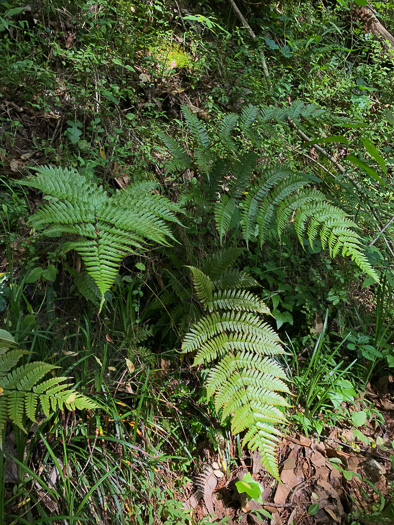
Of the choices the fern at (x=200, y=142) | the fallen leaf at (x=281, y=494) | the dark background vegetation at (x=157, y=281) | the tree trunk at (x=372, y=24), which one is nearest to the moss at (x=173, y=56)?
the dark background vegetation at (x=157, y=281)

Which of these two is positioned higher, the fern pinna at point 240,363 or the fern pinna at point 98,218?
the fern pinna at point 98,218

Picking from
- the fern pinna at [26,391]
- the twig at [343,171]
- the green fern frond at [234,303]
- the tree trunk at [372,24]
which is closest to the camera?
the fern pinna at [26,391]

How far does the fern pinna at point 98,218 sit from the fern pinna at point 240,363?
1.31 ft

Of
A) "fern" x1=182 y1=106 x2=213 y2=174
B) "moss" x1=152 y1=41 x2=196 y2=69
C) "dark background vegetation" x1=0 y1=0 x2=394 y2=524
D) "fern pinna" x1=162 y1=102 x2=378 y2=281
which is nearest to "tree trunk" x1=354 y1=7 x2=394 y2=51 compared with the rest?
"dark background vegetation" x1=0 y1=0 x2=394 y2=524

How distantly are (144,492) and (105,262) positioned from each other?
1.18 meters

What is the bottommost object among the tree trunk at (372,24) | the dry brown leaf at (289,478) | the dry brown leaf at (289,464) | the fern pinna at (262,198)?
the dry brown leaf at (289,478)

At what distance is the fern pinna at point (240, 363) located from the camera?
176 cm

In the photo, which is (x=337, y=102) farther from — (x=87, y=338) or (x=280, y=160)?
(x=87, y=338)

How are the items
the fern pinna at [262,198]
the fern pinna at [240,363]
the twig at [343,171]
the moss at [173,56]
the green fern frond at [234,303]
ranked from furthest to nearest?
1. the moss at [173,56]
2. the twig at [343,171]
3. the green fern frond at [234,303]
4. the fern pinna at [262,198]
5. the fern pinna at [240,363]

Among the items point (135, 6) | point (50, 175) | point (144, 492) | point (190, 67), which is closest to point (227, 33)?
point (190, 67)

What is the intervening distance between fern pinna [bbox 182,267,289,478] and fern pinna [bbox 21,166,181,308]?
398 mm

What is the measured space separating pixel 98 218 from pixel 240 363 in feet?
3.24

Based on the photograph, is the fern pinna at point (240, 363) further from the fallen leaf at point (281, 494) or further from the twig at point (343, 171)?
the twig at point (343, 171)

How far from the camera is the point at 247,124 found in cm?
225
